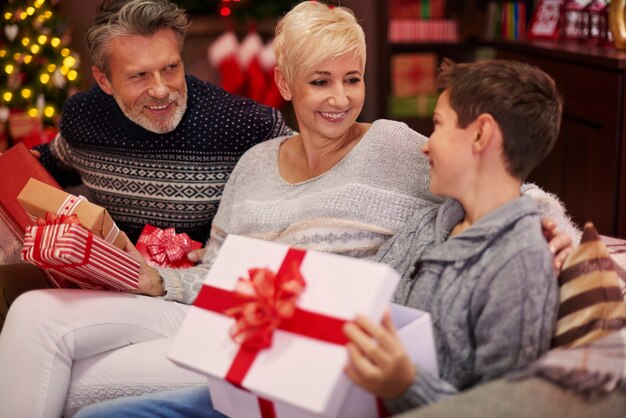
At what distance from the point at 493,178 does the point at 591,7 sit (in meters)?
2.76

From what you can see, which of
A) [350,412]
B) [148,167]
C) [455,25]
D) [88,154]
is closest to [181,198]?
[148,167]

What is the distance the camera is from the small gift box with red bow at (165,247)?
220 cm

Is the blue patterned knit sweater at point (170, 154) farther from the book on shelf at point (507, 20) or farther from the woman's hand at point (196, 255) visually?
the book on shelf at point (507, 20)

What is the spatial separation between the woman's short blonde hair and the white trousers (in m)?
0.70

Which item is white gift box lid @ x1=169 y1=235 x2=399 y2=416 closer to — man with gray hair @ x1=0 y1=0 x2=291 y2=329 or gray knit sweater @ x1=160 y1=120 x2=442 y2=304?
gray knit sweater @ x1=160 y1=120 x2=442 y2=304

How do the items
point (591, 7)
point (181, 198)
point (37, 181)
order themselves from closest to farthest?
1. point (37, 181)
2. point (181, 198)
3. point (591, 7)

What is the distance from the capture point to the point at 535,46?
4.03m

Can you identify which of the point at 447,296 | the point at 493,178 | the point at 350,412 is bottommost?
the point at 350,412

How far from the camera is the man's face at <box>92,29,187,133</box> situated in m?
2.21

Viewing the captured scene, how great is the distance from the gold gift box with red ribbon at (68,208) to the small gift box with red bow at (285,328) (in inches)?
19.6

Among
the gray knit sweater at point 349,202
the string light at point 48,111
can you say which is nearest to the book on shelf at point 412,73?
the string light at point 48,111

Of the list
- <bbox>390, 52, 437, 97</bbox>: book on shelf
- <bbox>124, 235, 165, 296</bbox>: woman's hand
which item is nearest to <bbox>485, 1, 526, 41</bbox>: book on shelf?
<bbox>390, 52, 437, 97</bbox>: book on shelf

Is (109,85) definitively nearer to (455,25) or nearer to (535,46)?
(535,46)

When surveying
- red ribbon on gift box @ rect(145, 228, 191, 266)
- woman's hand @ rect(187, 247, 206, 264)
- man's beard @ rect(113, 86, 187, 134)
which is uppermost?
man's beard @ rect(113, 86, 187, 134)
